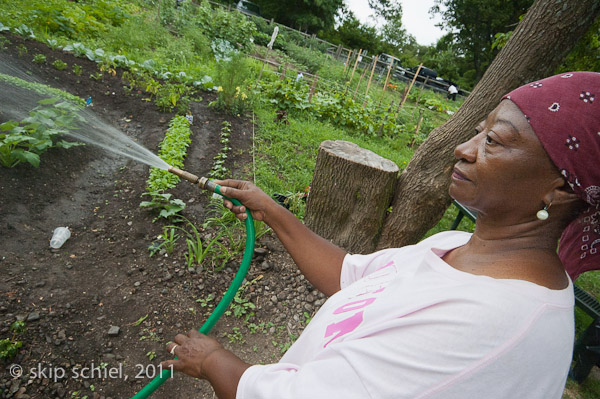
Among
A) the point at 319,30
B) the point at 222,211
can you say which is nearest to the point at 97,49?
the point at 222,211

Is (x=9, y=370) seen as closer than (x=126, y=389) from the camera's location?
Yes

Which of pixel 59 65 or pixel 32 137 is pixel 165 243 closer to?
pixel 32 137

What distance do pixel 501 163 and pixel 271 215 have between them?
3.97 ft

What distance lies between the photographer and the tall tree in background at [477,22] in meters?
27.2

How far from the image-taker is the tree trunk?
2484 mm

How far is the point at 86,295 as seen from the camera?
110 inches

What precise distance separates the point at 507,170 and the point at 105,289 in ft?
10.1

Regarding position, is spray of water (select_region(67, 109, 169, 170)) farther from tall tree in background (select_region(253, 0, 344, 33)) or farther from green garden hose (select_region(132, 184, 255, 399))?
tall tree in background (select_region(253, 0, 344, 33))

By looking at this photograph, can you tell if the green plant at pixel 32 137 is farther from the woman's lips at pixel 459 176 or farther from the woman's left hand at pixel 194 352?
the woman's lips at pixel 459 176

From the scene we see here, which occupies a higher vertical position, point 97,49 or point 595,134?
point 595,134

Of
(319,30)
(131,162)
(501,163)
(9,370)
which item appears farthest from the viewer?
(319,30)

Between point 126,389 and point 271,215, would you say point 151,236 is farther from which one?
point 271,215

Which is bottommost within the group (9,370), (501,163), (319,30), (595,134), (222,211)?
(9,370)

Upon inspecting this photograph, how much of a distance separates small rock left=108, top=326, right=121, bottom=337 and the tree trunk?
2392 mm
